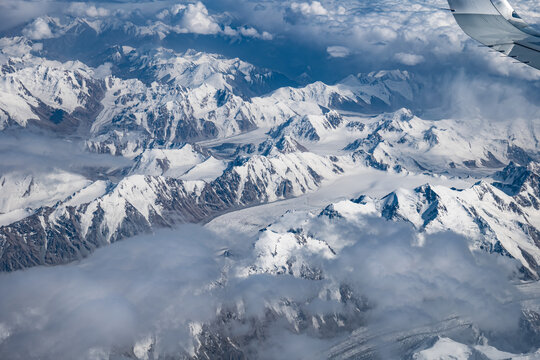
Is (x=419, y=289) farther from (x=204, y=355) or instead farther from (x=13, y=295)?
(x=13, y=295)

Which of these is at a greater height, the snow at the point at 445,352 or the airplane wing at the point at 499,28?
the airplane wing at the point at 499,28

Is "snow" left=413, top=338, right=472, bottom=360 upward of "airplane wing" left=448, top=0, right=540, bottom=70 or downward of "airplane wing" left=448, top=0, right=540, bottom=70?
downward

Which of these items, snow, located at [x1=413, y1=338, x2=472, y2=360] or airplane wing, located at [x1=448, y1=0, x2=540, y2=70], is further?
snow, located at [x1=413, y1=338, x2=472, y2=360]

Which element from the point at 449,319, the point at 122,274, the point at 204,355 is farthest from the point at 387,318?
the point at 122,274

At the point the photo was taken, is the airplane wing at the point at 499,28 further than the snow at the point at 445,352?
No

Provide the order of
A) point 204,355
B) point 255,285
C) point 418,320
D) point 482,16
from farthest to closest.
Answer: point 255,285, point 418,320, point 204,355, point 482,16

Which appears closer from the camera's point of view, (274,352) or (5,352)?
(5,352)

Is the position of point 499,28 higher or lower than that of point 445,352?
higher

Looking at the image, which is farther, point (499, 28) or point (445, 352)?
point (445, 352)
